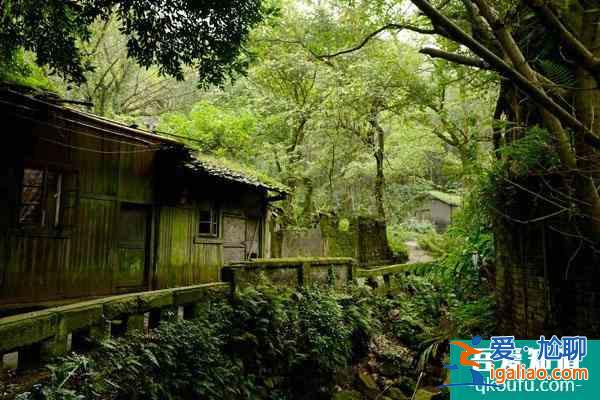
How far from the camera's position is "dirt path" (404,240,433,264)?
2028 cm

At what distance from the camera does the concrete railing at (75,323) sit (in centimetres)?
350

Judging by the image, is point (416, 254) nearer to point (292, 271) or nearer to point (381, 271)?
point (381, 271)

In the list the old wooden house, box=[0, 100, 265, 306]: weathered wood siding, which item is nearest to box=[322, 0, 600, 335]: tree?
the old wooden house

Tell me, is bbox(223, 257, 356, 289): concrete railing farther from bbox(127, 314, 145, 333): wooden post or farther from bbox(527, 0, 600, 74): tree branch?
bbox(527, 0, 600, 74): tree branch

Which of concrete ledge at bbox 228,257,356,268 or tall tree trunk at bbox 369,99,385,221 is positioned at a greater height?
tall tree trunk at bbox 369,99,385,221

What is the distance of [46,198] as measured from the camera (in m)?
8.88

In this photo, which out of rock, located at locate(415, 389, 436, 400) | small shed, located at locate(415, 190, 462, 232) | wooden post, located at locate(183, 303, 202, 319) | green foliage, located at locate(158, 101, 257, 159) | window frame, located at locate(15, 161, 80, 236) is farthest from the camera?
small shed, located at locate(415, 190, 462, 232)

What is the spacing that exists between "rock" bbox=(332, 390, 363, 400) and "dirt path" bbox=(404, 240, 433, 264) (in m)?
13.5

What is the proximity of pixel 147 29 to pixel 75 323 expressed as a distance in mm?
4849

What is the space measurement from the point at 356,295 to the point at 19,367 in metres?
7.37

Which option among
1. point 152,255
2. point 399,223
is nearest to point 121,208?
point 152,255

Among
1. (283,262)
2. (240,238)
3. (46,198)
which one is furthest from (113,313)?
(240,238)

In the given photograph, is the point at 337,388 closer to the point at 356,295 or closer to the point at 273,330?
the point at 273,330

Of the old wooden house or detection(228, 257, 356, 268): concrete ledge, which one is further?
the old wooden house
